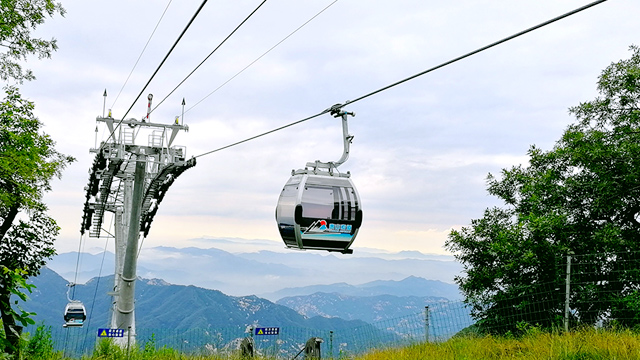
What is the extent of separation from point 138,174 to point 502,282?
11.8 metres

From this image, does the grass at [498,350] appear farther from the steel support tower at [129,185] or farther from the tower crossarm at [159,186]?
the tower crossarm at [159,186]

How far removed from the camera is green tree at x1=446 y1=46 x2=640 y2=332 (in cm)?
1678

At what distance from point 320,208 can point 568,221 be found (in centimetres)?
1286

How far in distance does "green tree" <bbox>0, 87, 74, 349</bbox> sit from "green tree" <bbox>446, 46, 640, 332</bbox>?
13.6m

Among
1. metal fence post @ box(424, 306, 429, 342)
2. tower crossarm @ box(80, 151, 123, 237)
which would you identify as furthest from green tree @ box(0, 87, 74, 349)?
metal fence post @ box(424, 306, 429, 342)

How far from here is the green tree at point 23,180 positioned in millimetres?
15935

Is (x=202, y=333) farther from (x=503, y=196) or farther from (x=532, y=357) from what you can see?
(x=503, y=196)

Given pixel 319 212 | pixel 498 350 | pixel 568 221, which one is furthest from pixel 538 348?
pixel 568 221

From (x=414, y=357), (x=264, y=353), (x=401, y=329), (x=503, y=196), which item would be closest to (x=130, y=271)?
(x=264, y=353)

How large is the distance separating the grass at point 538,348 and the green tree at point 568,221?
20.1 feet

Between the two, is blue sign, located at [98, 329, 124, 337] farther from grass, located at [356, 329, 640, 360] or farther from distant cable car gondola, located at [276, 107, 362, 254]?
grass, located at [356, 329, 640, 360]

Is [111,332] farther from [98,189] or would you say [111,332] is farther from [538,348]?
[98,189]

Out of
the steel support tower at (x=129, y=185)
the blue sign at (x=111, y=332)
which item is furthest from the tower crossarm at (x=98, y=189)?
the blue sign at (x=111, y=332)

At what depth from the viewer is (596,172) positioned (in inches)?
733
